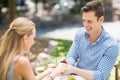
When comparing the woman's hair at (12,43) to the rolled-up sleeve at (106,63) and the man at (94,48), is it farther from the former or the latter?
the rolled-up sleeve at (106,63)

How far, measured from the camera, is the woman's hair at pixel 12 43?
9.43 feet

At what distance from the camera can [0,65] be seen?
2918 mm

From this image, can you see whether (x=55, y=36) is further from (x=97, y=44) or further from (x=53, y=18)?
(x=97, y=44)

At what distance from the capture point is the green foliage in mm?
8750

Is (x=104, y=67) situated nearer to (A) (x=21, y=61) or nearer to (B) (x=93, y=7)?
(B) (x=93, y=7)

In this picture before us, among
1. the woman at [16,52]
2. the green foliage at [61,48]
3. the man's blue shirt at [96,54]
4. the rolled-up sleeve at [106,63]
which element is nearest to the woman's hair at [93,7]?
the man's blue shirt at [96,54]

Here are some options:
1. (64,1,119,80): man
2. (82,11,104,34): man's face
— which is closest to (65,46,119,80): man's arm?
(64,1,119,80): man

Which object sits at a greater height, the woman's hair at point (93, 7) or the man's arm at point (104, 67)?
the woman's hair at point (93, 7)

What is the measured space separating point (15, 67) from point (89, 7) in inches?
37.2

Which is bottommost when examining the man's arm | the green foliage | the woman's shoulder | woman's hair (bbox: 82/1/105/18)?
the green foliage

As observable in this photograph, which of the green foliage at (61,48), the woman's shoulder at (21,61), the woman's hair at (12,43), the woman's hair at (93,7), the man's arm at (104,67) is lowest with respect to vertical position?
the green foliage at (61,48)

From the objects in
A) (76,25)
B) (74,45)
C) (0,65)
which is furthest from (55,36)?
(0,65)

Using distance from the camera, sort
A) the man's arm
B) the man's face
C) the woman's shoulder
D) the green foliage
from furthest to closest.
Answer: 1. the green foliage
2. the man's face
3. the man's arm
4. the woman's shoulder

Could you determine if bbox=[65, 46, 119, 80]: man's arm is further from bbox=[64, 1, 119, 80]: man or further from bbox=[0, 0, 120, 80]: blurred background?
bbox=[0, 0, 120, 80]: blurred background
